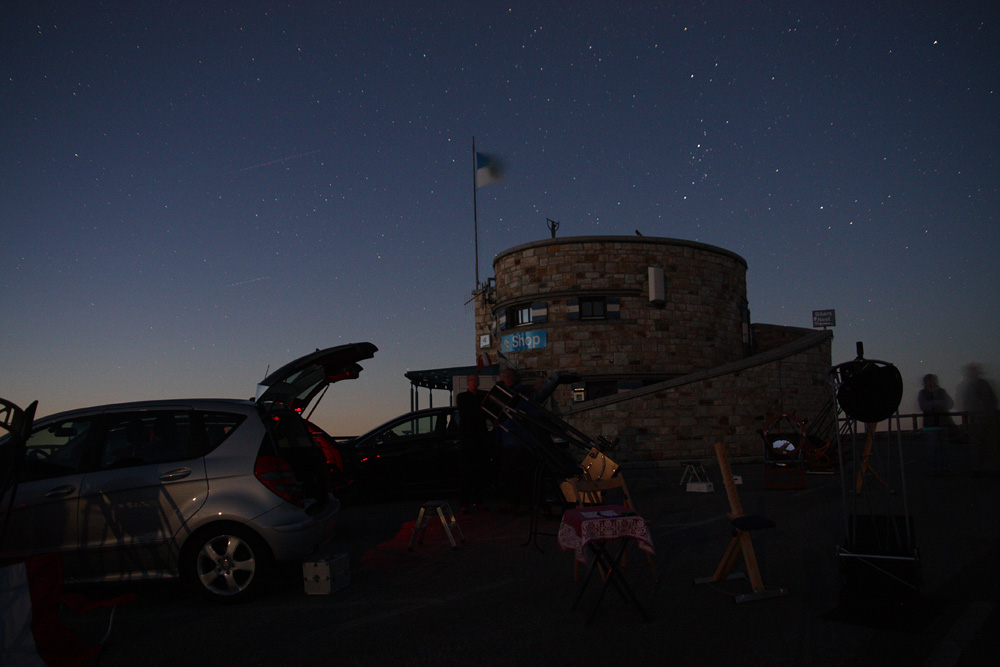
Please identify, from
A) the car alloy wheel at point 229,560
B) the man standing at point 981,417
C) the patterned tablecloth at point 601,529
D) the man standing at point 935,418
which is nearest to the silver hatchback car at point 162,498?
the car alloy wheel at point 229,560

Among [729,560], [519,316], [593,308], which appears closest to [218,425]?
[729,560]

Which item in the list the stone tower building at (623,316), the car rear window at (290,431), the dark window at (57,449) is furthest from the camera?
the stone tower building at (623,316)

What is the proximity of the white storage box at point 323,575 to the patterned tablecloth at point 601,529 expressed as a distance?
79.6 inches

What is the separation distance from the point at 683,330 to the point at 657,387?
7.64 m

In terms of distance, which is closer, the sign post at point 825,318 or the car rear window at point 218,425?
the car rear window at point 218,425

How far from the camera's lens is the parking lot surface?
4.02m

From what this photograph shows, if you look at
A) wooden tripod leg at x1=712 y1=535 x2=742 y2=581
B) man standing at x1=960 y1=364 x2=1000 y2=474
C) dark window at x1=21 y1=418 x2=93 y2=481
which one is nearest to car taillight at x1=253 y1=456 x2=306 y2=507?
dark window at x1=21 y1=418 x2=93 y2=481

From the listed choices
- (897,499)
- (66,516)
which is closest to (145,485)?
(66,516)

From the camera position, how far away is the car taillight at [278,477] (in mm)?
5449

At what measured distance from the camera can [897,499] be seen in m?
10.6

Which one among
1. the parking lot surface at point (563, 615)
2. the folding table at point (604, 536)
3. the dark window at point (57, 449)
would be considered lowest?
the parking lot surface at point (563, 615)

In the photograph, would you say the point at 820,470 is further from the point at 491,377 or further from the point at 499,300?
the point at 499,300

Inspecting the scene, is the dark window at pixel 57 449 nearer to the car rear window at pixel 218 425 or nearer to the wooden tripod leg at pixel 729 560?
the car rear window at pixel 218 425

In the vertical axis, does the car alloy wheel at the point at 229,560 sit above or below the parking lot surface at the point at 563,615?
above
